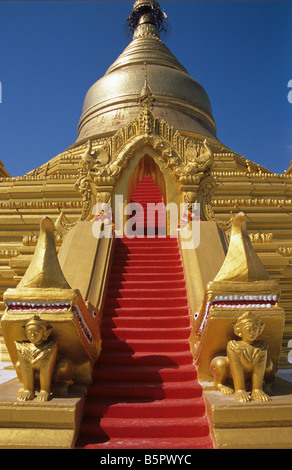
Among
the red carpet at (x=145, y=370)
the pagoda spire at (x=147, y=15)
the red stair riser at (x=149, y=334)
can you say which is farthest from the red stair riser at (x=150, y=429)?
the pagoda spire at (x=147, y=15)

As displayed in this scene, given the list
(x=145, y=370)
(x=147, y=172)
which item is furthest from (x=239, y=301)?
(x=147, y=172)

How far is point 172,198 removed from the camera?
7.97m

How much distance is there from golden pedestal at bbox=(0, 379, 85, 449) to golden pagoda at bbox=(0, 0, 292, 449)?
0.01 meters

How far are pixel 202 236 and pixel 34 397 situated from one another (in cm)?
371

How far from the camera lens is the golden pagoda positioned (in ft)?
10.6

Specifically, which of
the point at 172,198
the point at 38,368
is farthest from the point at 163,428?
the point at 172,198

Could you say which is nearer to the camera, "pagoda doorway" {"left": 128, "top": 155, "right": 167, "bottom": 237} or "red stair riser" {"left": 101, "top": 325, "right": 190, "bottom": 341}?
"red stair riser" {"left": 101, "top": 325, "right": 190, "bottom": 341}

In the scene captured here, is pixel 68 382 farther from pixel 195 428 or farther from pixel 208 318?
pixel 208 318

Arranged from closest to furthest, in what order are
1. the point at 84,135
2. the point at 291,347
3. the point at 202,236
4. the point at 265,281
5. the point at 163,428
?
the point at 163,428 → the point at 265,281 → the point at 202,236 → the point at 291,347 → the point at 84,135

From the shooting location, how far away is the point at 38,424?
3.19 metres

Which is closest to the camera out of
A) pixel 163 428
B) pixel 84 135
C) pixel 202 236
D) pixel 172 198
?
pixel 163 428

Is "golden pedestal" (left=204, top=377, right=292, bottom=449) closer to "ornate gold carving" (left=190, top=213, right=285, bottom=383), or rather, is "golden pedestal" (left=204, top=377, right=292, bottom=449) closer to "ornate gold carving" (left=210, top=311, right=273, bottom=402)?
"ornate gold carving" (left=210, top=311, right=273, bottom=402)

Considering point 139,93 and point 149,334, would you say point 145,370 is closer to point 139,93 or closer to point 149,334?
point 149,334

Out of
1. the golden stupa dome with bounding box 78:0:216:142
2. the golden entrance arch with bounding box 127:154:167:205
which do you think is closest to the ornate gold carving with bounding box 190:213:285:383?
the golden entrance arch with bounding box 127:154:167:205
